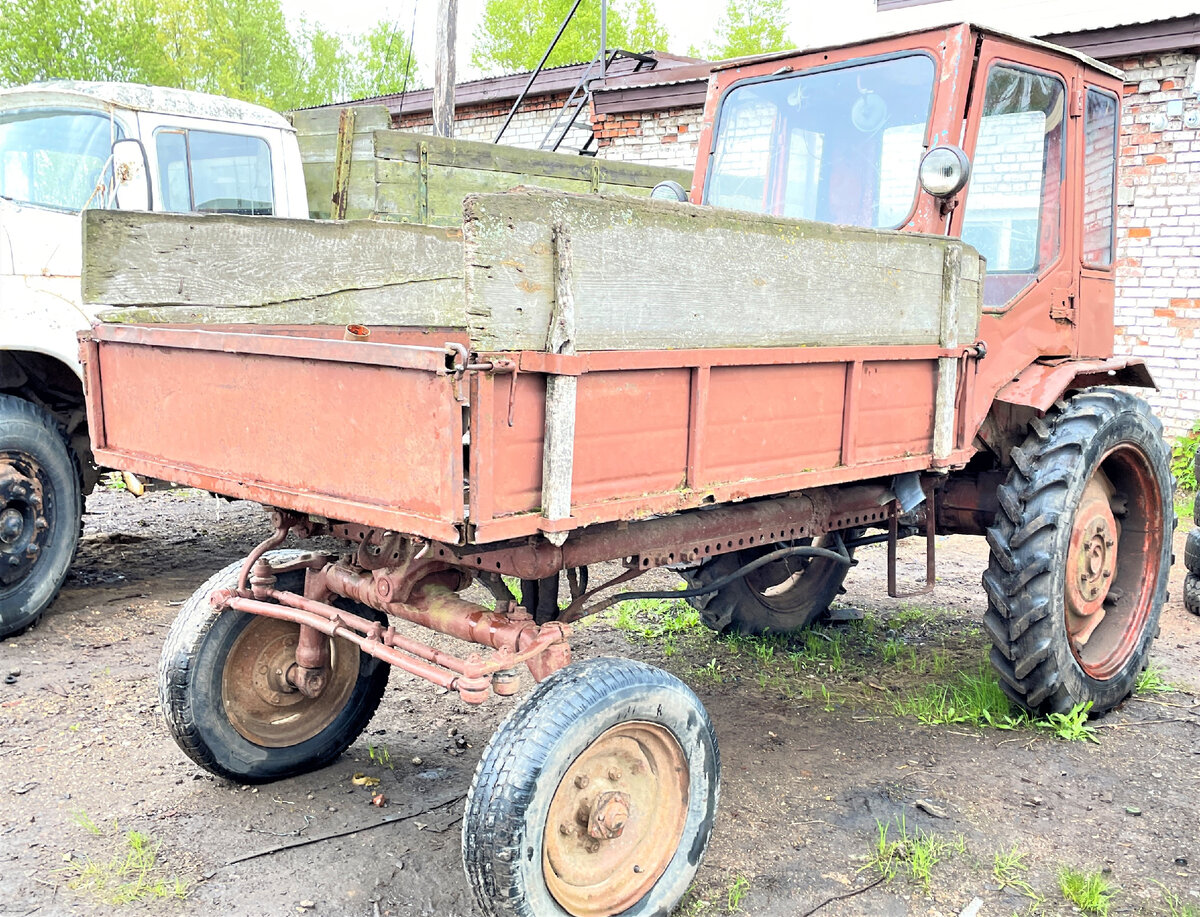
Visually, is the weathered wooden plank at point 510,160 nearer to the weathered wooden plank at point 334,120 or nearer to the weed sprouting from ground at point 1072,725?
the weathered wooden plank at point 334,120

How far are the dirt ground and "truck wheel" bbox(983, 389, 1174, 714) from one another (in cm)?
25

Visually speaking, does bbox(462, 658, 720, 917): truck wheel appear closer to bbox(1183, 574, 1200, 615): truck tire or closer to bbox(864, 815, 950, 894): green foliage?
bbox(864, 815, 950, 894): green foliage

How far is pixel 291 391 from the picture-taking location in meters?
2.59

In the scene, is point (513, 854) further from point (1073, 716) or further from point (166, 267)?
point (1073, 716)

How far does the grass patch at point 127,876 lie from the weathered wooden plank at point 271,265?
165 cm

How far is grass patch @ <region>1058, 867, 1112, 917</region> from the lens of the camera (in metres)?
2.88

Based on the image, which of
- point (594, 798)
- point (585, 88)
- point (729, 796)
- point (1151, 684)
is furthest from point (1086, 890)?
point (585, 88)

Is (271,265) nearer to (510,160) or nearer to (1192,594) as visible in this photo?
(510,160)

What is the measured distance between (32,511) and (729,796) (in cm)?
363

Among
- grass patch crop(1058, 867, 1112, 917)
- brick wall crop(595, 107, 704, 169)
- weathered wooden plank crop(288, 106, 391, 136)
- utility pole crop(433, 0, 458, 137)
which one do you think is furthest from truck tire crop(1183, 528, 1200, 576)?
utility pole crop(433, 0, 458, 137)

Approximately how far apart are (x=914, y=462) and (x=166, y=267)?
2535 mm

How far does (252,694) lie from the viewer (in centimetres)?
344

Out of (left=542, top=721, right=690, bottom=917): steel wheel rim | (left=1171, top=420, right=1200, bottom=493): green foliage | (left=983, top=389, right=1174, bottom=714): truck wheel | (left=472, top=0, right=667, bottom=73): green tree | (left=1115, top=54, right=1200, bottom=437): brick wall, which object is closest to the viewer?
(left=542, top=721, right=690, bottom=917): steel wheel rim

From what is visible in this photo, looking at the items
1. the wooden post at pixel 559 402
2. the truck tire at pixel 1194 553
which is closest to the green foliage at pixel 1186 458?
the truck tire at pixel 1194 553
